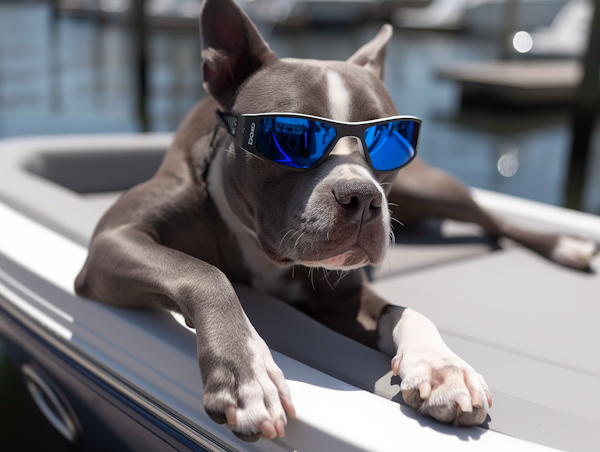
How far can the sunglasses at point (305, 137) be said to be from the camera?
134 cm

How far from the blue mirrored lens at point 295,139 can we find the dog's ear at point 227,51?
25 centimetres

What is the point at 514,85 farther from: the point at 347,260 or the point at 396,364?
the point at 396,364

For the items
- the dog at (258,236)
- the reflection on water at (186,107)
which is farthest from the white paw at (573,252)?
the reflection on water at (186,107)

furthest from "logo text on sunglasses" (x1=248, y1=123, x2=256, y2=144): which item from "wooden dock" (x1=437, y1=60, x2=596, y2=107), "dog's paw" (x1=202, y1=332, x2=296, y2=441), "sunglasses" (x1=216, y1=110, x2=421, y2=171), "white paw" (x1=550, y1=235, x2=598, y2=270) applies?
"wooden dock" (x1=437, y1=60, x2=596, y2=107)

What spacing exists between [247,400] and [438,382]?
325 millimetres

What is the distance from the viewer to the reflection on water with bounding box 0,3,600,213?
6.36m

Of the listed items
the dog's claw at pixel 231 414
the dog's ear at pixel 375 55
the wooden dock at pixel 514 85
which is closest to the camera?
the dog's claw at pixel 231 414

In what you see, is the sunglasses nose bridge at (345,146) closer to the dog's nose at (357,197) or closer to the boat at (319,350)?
the dog's nose at (357,197)

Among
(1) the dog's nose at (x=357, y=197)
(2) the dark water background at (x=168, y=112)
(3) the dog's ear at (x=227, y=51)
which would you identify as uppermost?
(3) the dog's ear at (x=227, y=51)

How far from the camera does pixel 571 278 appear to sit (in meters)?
2.23

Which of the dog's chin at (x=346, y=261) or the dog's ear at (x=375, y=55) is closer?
the dog's chin at (x=346, y=261)

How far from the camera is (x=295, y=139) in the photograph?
1341mm

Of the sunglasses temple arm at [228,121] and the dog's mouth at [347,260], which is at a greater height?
the sunglasses temple arm at [228,121]

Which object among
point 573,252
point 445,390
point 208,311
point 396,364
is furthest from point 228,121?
point 573,252
